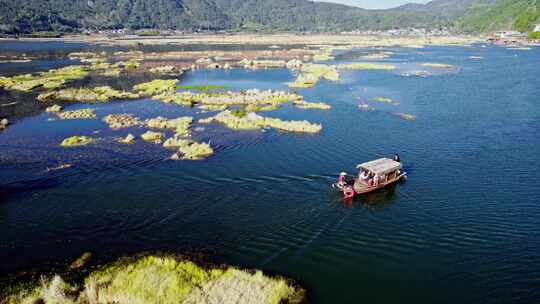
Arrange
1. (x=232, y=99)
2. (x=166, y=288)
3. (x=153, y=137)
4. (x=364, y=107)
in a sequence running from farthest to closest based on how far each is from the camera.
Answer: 1. (x=232, y=99)
2. (x=364, y=107)
3. (x=153, y=137)
4. (x=166, y=288)

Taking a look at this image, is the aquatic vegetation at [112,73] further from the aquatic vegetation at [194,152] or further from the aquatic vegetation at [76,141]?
the aquatic vegetation at [194,152]

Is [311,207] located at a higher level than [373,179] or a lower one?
lower

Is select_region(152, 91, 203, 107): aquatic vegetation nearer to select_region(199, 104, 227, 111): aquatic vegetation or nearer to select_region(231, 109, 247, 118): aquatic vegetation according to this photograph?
select_region(199, 104, 227, 111): aquatic vegetation

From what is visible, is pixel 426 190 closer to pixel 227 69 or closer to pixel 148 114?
pixel 148 114

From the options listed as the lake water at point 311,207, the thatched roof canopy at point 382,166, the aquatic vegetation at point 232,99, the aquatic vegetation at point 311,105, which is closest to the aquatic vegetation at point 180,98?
the aquatic vegetation at point 232,99

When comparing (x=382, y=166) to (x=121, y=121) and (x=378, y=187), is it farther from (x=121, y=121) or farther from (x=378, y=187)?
(x=121, y=121)

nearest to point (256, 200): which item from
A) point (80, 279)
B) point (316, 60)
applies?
point (80, 279)

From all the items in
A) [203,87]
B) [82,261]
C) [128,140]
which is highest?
[203,87]

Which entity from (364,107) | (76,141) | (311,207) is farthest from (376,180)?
(76,141)

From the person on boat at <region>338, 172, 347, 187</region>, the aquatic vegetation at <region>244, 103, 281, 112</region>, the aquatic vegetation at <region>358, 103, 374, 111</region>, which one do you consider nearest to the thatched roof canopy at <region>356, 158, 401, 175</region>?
the person on boat at <region>338, 172, 347, 187</region>
